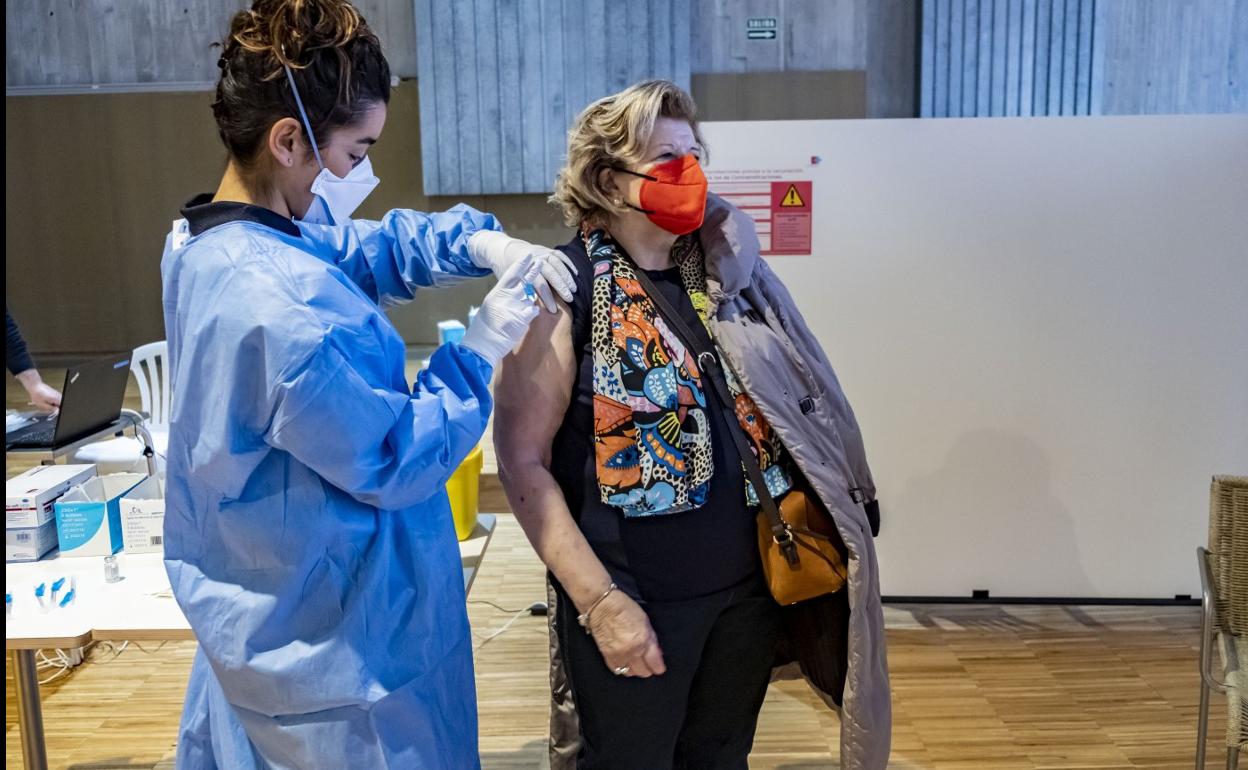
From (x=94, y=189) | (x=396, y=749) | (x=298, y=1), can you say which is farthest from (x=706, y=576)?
(x=94, y=189)

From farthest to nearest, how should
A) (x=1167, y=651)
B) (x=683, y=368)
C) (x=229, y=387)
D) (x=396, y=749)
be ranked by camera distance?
(x=1167, y=651), (x=683, y=368), (x=396, y=749), (x=229, y=387)

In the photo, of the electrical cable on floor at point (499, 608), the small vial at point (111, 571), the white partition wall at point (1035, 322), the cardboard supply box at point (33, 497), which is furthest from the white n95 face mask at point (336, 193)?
the electrical cable on floor at point (499, 608)

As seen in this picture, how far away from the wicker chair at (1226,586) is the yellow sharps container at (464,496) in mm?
1561

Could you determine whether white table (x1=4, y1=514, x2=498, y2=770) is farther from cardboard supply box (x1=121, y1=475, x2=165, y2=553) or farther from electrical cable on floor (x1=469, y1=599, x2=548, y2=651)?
electrical cable on floor (x1=469, y1=599, x2=548, y2=651)

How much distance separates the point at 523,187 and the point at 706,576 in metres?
5.89

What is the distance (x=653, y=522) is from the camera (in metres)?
1.46

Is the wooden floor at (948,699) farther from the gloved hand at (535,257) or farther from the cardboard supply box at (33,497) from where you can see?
the gloved hand at (535,257)

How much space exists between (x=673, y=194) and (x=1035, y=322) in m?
2.12

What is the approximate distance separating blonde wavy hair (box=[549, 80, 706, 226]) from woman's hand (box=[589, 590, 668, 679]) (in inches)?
23.9

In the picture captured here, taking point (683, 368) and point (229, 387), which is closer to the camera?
point (229, 387)

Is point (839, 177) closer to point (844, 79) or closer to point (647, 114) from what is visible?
point (647, 114)

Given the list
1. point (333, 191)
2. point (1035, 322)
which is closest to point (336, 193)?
point (333, 191)

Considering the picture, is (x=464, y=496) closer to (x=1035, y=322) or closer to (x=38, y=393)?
(x=1035, y=322)

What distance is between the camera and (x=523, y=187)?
23.2 feet
